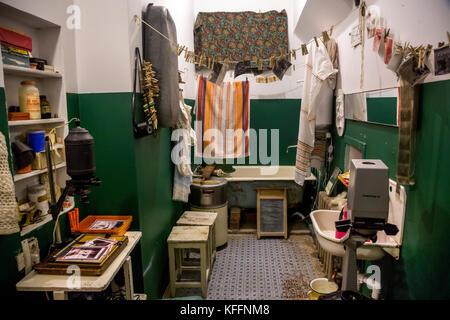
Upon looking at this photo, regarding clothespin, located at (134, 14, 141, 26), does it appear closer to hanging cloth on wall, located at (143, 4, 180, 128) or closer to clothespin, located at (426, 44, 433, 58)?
hanging cloth on wall, located at (143, 4, 180, 128)

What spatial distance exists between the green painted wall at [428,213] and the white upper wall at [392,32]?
20 centimetres

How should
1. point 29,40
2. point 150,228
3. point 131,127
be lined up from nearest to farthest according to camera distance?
point 29,40
point 131,127
point 150,228

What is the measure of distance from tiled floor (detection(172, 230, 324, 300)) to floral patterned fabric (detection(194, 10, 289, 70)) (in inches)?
108

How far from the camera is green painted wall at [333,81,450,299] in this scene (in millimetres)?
1681

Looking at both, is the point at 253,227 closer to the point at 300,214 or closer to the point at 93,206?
the point at 300,214

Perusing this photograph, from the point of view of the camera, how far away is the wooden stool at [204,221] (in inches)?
138

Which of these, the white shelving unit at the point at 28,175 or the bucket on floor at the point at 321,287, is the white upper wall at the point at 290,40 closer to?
the bucket on floor at the point at 321,287

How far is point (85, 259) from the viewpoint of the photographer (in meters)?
1.71

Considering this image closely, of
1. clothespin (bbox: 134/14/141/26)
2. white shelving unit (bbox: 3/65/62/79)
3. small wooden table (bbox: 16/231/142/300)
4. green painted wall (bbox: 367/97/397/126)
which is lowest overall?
small wooden table (bbox: 16/231/142/300)

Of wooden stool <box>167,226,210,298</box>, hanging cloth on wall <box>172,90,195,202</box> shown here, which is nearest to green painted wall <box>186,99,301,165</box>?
hanging cloth on wall <box>172,90,195,202</box>

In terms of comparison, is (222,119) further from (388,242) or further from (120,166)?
(388,242)
